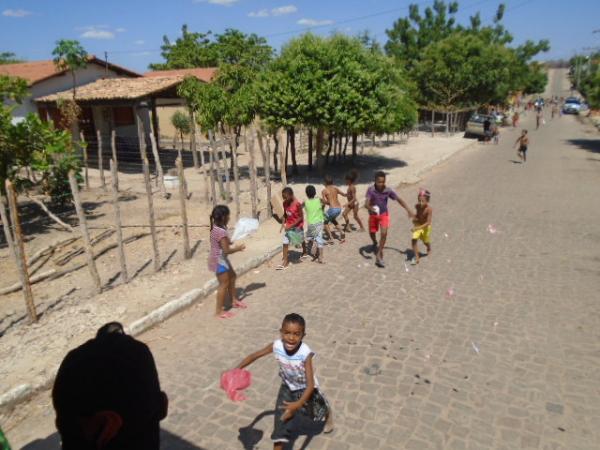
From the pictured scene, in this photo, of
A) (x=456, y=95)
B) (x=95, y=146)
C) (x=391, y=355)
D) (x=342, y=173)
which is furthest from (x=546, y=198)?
(x=456, y=95)

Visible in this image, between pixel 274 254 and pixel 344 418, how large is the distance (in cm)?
462

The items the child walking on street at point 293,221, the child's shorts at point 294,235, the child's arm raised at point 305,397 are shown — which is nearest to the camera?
the child's arm raised at point 305,397

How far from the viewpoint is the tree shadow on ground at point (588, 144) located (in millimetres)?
23547

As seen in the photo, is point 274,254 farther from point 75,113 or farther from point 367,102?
point 75,113

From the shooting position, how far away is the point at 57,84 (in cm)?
2077

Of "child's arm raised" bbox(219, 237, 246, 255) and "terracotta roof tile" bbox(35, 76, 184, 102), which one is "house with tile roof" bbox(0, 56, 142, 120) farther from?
"child's arm raised" bbox(219, 237, 246, 255)

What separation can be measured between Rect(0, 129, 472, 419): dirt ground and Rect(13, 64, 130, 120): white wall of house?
7.19 m

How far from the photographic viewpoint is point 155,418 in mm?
2160

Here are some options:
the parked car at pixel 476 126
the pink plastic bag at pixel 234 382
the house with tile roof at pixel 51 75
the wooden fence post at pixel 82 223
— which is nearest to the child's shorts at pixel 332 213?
the wooden fence post at pixel 82 223

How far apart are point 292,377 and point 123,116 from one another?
2385cm

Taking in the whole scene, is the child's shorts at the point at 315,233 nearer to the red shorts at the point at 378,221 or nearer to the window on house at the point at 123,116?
the red shorts at the point at 378,221

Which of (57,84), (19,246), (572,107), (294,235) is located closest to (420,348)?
(294,235)

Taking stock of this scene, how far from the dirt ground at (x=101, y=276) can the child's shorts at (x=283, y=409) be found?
8.23 ft

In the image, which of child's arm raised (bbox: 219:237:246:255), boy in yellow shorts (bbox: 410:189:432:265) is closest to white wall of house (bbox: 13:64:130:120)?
child's arm raised (bbox: 219:237:246:255)
